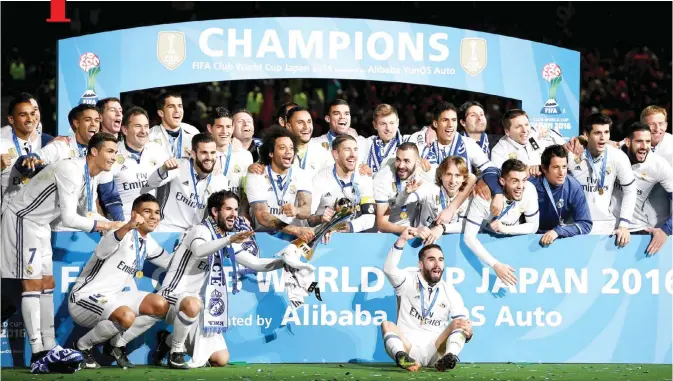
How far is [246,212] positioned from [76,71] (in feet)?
8.17

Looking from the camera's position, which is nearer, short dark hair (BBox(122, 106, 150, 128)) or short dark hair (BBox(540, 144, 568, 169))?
short dark hair (BBox(540, 144, 568, 169))

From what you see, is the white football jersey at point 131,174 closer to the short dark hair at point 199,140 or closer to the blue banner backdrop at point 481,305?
the short dark hair at point 199,140

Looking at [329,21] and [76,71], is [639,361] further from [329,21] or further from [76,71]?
[76,71]

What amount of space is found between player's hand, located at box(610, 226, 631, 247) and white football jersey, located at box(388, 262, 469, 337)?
1.48m

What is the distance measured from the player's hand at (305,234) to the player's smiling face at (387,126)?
1.52 meters

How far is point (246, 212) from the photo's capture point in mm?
10516

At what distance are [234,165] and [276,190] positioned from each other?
0.57 meters

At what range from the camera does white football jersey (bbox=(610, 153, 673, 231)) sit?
10.9 m

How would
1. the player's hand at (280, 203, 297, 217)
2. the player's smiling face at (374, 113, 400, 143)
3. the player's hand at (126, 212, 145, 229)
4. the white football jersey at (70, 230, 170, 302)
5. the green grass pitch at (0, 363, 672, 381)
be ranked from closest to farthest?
the green grass pitch at (0, 363, 672, 381)
the player's hand at (126, 212, 145, 229)
the white football jersey at (70, 230, 170, 302)
the player's hand at (280, 203, 297, 217)
the player's smiling face at (374, 113, 400, 143)

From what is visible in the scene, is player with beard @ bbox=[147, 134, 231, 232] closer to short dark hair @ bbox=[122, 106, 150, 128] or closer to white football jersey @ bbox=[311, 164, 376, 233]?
short dark hair @ bbox=[122, 106, 150, 128]

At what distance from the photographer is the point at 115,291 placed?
975cm

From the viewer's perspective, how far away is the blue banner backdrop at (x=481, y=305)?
396 inches

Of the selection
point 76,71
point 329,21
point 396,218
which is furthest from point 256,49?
point 396,218

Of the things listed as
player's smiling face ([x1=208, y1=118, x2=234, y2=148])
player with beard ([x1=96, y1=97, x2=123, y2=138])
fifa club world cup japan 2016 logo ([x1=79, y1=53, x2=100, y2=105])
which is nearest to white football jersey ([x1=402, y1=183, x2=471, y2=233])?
player's smiling face ([x1=208, y1=118, x2=234, y2=148])
